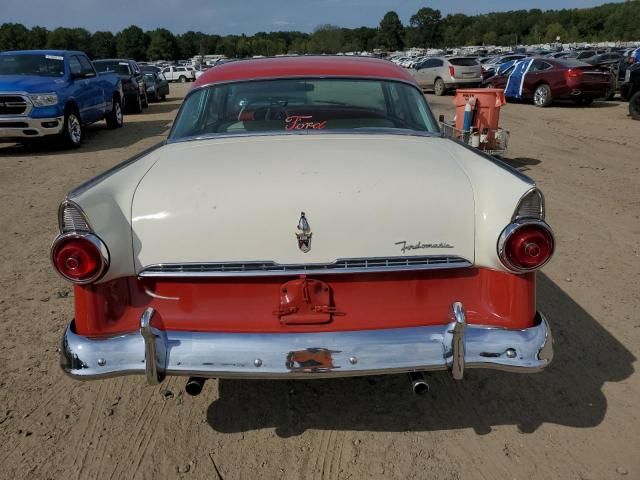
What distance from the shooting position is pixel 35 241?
5820 millimetres

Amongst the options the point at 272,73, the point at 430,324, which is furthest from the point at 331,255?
the point at 272,73

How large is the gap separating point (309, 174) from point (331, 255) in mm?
375

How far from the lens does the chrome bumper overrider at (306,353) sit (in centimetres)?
237

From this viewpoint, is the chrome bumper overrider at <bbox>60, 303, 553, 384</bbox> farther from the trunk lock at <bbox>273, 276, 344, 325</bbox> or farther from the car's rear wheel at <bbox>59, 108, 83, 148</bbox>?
the car's rear wheel at <bbox>59, 108, 83, 148</bbox>

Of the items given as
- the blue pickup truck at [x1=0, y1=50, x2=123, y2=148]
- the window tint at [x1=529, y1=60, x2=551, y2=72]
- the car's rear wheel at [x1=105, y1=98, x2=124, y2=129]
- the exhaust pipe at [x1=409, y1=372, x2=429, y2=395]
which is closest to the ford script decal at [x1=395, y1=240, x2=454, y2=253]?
the exhaust pipe at [x1=409, y1=372, x2=429, y2=395]

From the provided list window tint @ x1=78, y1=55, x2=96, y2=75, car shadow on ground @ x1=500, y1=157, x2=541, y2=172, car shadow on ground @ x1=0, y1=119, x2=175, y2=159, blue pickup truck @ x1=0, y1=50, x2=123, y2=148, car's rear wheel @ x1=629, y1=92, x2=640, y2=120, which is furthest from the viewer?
car's rear wheel @ x1=629, y1=92, x2=640, y2=120

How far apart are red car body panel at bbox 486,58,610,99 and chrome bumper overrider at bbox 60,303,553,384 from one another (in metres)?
16.3

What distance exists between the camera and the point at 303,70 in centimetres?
372

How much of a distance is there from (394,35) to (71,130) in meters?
Answer: 133

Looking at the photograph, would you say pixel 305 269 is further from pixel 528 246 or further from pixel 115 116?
pixel 115 116

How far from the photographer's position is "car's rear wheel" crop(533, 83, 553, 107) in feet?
56.9

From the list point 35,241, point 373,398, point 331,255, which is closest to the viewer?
point 331,255

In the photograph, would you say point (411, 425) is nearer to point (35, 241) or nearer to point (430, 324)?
point (430, 324)

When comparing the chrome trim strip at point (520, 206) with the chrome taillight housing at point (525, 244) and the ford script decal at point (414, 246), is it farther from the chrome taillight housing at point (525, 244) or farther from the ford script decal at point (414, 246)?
the ford script decal at point (414, 246)
